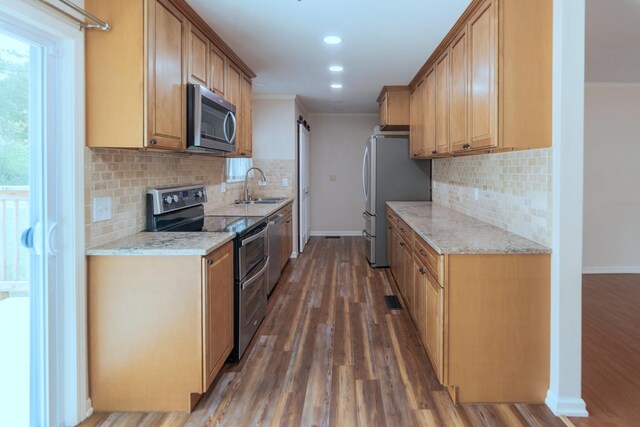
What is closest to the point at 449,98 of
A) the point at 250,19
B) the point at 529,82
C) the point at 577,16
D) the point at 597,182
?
the point at 529,82

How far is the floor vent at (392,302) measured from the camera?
3869 mm

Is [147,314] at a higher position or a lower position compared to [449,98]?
lower

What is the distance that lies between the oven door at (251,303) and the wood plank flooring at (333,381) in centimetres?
10

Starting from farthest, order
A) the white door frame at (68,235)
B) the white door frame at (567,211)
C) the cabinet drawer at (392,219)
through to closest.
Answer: the cabinet drawer at (392,219) < the white door frame at (567,211) < the white door frame at (68,235)

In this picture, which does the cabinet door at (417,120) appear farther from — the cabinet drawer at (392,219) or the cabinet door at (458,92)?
the cabinet door at (458,92)

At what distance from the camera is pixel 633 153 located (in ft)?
16.3

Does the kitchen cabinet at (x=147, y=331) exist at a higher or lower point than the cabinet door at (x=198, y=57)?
lower

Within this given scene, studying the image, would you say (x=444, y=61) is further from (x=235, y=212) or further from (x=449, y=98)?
(x=235, y=212)

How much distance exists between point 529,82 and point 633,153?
377cm

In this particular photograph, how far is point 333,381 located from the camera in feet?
8.16

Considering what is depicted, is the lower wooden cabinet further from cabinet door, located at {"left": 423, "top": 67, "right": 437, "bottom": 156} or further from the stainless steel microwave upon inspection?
cabinet door, located at {"left": 423, "top": 67, "right": 437, "bottom": 156}

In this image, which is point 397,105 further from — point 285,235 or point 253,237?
point 253,237

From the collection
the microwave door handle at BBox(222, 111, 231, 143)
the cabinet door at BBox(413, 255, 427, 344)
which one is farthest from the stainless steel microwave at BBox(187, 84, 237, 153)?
the cabinet door at BBox(413, 255, 427, 344)

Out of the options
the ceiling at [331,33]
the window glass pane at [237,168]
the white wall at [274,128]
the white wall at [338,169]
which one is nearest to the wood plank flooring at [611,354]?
the ceiling at [331,33]
